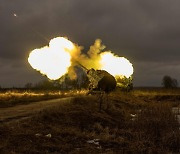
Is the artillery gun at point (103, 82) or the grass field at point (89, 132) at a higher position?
the artillery gun at point (103, 82)

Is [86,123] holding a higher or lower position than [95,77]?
lower

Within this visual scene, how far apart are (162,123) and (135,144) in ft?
23.8

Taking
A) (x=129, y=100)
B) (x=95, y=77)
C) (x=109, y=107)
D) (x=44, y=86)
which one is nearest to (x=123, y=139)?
(x=109, y=107)

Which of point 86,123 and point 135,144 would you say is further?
point 86,123

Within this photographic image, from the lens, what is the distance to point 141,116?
97.7ft

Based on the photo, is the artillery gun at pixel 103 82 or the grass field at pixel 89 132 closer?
the grass field at pixel 89 132

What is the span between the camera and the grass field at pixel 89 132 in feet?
62.1

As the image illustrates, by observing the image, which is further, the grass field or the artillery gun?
the artillery gun

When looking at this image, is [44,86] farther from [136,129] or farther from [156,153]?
[156,153]

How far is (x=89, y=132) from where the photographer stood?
23875mm

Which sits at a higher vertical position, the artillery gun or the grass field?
the artillery gun

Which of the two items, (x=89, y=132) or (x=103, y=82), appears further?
(x=103, y=82)

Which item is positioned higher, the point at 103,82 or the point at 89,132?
the point at 103,82

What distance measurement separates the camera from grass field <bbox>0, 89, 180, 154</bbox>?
62.1 feet
